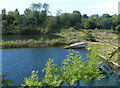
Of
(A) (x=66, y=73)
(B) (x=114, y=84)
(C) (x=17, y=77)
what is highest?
Answer: (A) (x=66, y=73)

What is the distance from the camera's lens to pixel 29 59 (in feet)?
50.0

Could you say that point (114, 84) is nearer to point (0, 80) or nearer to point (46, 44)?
point (0, 80)

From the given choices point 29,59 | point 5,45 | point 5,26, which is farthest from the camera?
point 5,26

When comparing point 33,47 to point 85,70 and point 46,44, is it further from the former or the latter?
point 85,70

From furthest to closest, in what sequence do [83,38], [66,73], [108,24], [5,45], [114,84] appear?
[108,24] → [83,38] → [5,45] → [114,84] → [66,73]

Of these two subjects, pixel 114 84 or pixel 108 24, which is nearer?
pixel 114 84

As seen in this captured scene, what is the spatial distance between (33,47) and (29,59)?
6.42 metres

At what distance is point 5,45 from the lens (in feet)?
70.2

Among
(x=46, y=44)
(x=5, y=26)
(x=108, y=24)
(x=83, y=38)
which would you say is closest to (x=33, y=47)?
(x=46, y=44)

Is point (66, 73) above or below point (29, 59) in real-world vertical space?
above

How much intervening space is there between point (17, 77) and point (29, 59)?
4676 millimetres

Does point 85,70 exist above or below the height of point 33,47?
above

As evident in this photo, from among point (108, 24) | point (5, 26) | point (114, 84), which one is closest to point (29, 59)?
point (114, 84)

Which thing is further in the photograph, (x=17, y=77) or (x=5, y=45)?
(x=5, y=45)
